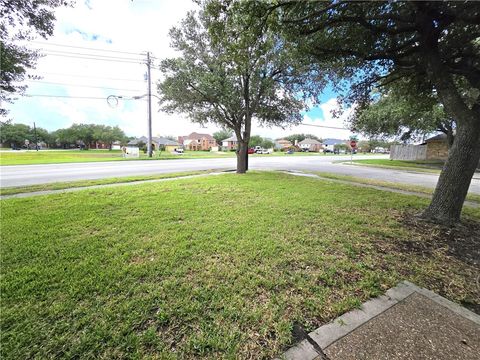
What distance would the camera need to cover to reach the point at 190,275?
2.49 meters

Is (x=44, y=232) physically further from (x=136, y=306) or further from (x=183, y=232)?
(x=136, y=306)

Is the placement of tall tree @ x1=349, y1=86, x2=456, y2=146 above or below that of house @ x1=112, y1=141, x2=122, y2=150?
above

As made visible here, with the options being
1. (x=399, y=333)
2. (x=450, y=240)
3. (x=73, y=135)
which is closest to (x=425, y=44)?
(x=450, y=240)

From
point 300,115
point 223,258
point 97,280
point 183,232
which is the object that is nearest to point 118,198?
point 183,232

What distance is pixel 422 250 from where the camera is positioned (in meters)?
3.21

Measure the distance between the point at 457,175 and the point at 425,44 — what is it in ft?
8.98

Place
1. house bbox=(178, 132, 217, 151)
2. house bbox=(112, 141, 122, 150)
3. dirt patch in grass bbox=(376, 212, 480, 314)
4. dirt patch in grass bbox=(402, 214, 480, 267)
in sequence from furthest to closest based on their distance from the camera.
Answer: house bbox=(178, 132, 217, 151)
house bbox=(112, 141, 122, 150)
dirt patch in grass bbox=(402, 214, 480, 267)
dirt patch in grass bbox=(376, 212, 480, 314)

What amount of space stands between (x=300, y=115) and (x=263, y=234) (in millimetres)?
10536

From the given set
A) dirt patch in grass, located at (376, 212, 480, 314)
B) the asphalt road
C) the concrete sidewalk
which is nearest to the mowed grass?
dirt patch in grass, located at (376, 212, 480, 314)

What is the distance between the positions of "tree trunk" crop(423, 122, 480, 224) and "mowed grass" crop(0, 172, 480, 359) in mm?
840

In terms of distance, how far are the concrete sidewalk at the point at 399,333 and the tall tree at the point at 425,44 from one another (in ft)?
10.4

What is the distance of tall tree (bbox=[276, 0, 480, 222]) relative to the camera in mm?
3889

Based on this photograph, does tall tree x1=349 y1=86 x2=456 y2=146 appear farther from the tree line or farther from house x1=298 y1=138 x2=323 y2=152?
the tree line

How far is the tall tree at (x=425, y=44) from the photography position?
3.89 meters
